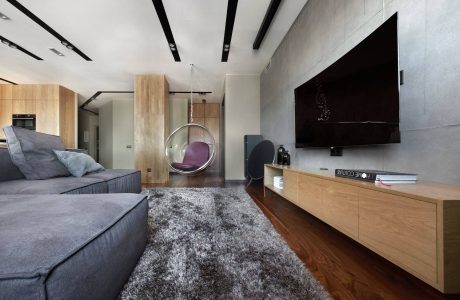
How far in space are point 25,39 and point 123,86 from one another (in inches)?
96.4

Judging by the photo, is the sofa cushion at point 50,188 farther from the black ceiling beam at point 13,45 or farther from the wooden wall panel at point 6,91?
the wooden wall panel at point 6,91

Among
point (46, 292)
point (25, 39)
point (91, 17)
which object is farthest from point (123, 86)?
point (46, 292)

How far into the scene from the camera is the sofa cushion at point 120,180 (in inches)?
82.0

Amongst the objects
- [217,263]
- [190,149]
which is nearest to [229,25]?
[190,149]

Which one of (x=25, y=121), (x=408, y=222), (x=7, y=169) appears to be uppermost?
(x=25, y=121)

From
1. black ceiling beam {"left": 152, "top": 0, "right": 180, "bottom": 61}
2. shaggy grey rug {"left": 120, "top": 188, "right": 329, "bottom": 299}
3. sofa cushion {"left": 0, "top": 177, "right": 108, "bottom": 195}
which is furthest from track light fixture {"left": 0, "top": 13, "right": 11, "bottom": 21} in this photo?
shaggy grey rug {"left": 120, "top": 188, "right": 329, "bottom": 299}

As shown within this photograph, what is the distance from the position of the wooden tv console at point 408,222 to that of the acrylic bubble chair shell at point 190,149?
2.21 metres

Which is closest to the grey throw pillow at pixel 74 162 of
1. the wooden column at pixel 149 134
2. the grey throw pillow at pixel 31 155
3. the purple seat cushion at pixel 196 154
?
the grey throw pillow at pixel 31 155

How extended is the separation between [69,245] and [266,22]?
3.18 metres

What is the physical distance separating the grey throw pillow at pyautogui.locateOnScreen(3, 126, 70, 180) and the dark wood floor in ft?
6.61

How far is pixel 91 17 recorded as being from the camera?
2898mm

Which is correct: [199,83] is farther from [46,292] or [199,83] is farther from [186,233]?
[46,292]

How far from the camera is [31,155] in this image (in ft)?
6.32

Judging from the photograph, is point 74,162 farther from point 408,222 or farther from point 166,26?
point 408,222
